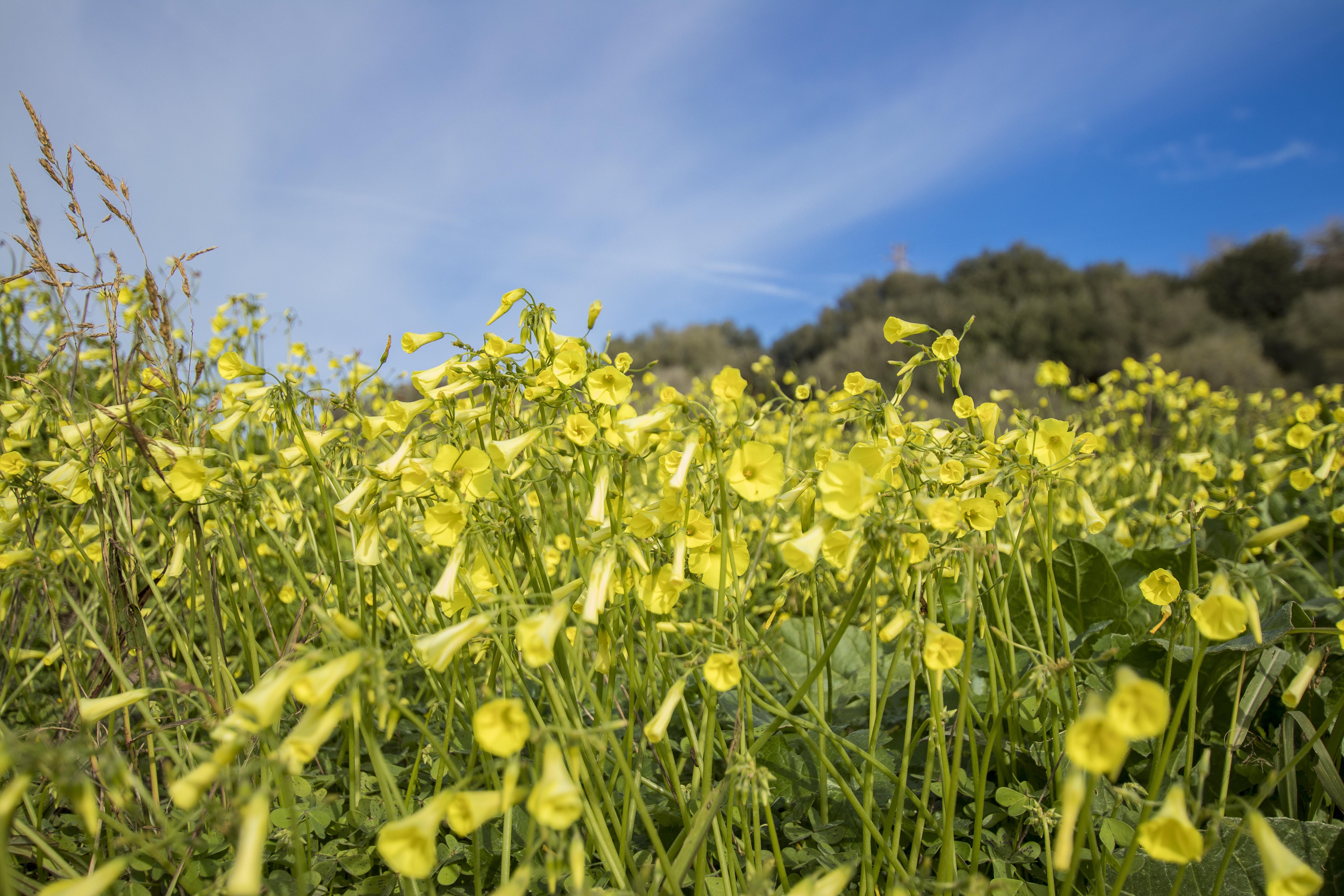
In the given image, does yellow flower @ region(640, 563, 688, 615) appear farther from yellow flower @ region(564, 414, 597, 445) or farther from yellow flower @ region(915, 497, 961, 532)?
yellow flower @ region(915, 497, 961, 532)

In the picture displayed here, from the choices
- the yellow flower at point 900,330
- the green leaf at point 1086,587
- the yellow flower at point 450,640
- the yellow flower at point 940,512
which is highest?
the yellow flower at point 900,330

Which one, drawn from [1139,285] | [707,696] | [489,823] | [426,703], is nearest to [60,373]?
[426,703]

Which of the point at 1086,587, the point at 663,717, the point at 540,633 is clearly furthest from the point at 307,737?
the point at 1086,587

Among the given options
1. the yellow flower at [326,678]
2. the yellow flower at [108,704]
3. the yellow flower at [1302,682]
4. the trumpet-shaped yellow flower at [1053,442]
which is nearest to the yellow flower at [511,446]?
the yellow flower at [326,678]

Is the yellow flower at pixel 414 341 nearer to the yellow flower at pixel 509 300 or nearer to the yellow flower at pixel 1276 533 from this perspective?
the yellow flower at pixel 509 300

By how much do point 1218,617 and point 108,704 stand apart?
5.70 ft

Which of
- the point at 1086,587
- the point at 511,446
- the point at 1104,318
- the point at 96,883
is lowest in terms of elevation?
the point at 1086,587

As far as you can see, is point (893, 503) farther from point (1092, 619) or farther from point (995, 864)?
point (1092, 619)

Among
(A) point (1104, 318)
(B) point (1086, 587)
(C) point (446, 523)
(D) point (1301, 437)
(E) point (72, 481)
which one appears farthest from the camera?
(A) point (1104, 318)

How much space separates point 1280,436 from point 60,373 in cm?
620

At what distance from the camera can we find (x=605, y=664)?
4.40 feet

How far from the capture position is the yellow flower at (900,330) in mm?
1690

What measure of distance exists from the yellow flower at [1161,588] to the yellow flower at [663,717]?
35.9 inches

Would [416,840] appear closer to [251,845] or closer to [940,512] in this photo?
[251,845]
